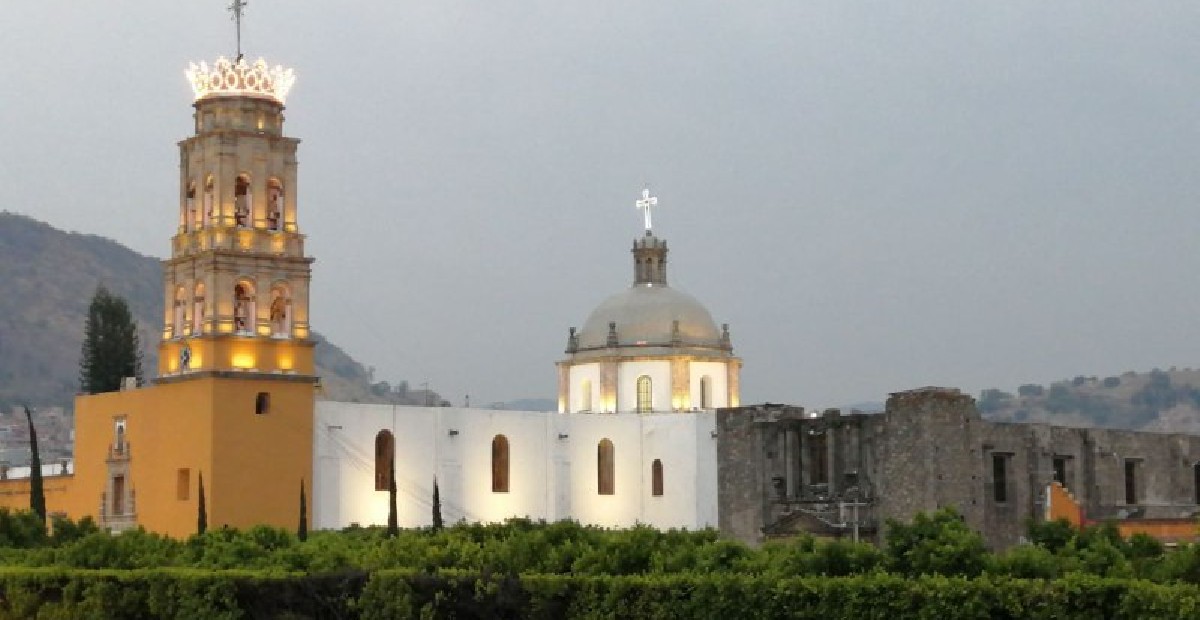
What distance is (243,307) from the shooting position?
5066 centimetres

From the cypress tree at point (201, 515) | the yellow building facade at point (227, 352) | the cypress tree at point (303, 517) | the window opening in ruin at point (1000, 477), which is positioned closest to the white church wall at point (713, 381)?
the window opening in ruin at point (1000, 477)

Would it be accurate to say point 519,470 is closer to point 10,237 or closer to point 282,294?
point 282,294

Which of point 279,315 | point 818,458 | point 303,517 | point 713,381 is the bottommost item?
point 303,517

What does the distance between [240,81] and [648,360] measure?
59.2 feet

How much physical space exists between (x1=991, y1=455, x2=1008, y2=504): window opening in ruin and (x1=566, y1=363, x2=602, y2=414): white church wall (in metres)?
15.7

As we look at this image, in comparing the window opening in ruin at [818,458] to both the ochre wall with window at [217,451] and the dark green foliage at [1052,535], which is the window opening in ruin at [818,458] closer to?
the ochre wall with window at [217,451]

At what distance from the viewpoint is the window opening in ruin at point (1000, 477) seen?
52062 millimetres

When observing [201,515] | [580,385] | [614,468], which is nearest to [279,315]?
[201,515]

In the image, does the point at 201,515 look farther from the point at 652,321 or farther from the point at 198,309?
the point at 652,321

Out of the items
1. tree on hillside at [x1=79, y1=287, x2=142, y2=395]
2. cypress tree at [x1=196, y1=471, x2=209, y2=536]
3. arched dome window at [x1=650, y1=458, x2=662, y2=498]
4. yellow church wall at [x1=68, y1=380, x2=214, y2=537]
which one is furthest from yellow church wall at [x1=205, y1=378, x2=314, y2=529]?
tree on hillside at [x1=79, y1=287, x2=142, y2=395]

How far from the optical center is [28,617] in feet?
96.2

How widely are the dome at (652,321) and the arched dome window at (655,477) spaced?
18.5 feet

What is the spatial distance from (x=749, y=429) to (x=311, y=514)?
13680mm

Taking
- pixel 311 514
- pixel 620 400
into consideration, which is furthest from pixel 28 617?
pixel 620 400
